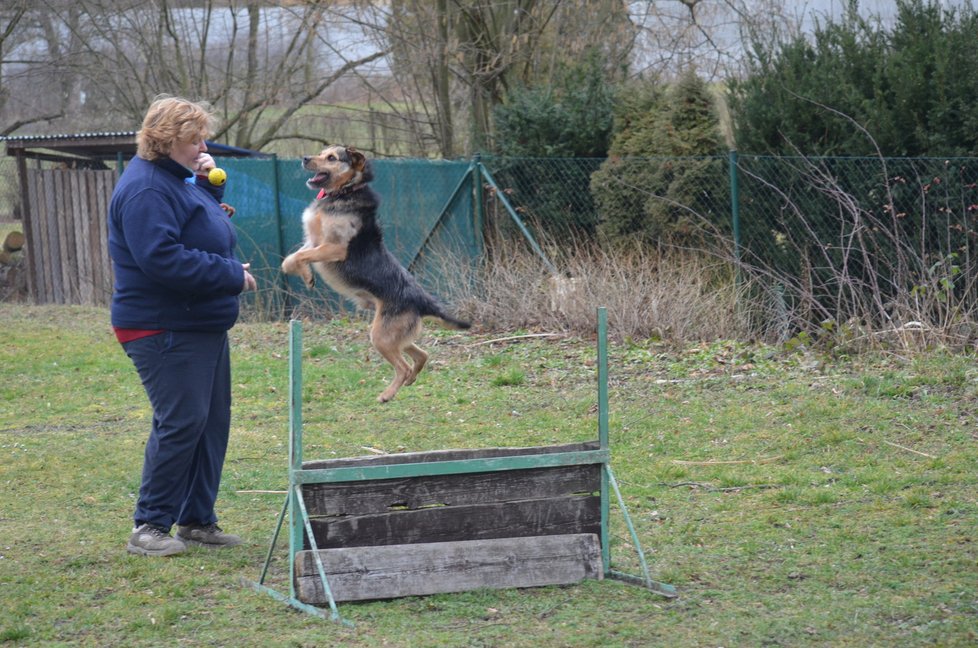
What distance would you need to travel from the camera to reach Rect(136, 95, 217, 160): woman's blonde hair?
15.5ft

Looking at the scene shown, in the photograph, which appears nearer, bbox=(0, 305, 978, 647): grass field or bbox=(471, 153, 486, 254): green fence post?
bbox=(0, 305, 978, 647): grass field

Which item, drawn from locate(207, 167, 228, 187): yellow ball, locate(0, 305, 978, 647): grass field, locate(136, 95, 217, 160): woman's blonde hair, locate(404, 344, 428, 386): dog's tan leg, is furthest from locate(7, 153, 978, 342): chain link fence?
locate(136, 95, 217, 160): woman's blonde hair

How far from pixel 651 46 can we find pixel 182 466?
13593 mm

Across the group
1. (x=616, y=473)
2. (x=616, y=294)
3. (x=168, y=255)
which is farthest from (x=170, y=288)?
(x=616, y=294)

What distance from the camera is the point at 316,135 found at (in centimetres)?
1900

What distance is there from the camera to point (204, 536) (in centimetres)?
524

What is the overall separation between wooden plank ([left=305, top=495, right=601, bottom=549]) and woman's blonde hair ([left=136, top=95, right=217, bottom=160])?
1837 millimetres

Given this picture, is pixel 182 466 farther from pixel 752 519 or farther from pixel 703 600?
pixel 752 519

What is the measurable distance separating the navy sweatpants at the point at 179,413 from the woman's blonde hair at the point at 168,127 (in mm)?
853

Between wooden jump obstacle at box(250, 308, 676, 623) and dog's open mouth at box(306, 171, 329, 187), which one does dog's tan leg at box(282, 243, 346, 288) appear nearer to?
dog's open mouth at box(306, 171, 329, 187)

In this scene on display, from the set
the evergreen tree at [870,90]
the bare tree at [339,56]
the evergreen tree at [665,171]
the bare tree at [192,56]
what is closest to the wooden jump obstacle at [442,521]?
the evergreen tree at [870,90]

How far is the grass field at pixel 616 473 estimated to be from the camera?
416cm

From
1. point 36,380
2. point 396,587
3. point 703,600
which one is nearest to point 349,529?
point 396,587

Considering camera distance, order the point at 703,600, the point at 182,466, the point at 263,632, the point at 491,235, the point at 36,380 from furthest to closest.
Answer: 1. the point at 491,235
2. the point at 36,380
3. the point at 182,466
4. the point at 703,600
5. the point at 263,632
